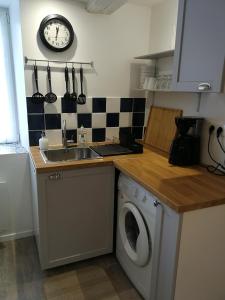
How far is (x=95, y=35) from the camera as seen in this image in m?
2.07

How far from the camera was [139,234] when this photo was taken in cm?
149

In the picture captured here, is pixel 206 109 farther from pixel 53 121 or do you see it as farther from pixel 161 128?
pixel 53 121

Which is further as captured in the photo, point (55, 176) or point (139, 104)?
point (139, 104)

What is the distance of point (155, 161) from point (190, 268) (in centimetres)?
78

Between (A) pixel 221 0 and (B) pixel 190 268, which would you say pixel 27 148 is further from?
(A) pixel 221 0

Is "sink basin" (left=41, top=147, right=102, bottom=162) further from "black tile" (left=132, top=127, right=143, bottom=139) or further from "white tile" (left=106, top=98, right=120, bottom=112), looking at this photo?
"black tile" (left=132, top=127, right=143, bottom=139)

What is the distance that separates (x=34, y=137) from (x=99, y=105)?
660 millimetres

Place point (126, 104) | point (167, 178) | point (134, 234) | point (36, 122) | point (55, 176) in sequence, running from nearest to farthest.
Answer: point (167, 178) < point (55, 176) < point (134, 234) < point (36, 122) < point (126, 104)

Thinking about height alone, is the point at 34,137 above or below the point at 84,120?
below

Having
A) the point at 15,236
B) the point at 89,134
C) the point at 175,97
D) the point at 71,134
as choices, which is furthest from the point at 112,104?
the point at 15,236

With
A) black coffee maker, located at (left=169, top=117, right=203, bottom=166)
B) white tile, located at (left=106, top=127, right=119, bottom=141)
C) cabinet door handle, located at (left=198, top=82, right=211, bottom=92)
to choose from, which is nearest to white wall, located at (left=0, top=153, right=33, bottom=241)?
white tile, located at (left=106, top=127, right=119, bottom=141)

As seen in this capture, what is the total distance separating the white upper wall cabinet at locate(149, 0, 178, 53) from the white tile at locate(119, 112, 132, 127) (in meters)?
0.65

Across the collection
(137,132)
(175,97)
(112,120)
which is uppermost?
(175,97)

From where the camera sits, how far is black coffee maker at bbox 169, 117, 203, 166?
169 cm
